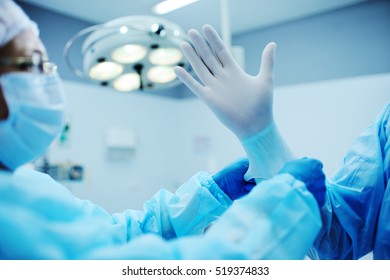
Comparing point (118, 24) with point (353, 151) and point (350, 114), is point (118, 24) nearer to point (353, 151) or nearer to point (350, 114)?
point (353, 151)

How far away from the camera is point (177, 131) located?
389cm

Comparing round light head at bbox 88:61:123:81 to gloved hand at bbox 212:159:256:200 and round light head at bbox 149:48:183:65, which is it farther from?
gloved hand at bbox 212:159:256:200

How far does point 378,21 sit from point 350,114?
82 centimetres

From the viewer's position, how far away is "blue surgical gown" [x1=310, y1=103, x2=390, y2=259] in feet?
3.51

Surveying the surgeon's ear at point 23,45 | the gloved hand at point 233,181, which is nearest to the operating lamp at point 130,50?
the surgeon's ear at point 23,45

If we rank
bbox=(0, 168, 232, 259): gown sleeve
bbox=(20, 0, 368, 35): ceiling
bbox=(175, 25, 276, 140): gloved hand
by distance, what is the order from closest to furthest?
bbox=(0, 168, 232, 259): gown sleeve, bbox=(175, 25, 276, 140): gloved hand, bbox=(20, 0, 368, 35): ceiling

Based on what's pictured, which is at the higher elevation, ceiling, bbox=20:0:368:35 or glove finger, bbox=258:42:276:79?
ceiling, bbox=20:0:368:35

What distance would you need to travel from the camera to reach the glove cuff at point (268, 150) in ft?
3.28

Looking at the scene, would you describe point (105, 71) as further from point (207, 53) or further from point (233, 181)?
point (233, 181)

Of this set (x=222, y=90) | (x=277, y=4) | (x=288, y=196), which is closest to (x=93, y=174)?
(x=277, y=4)

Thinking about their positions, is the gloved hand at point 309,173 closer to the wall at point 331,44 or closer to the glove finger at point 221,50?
the glove finger at point 221,50

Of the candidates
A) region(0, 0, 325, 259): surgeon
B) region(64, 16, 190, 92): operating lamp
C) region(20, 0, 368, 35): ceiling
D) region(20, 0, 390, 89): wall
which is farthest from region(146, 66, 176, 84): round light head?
region(20, 0, 390, 89): wall

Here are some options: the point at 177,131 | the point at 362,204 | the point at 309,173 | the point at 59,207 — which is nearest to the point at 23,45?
the point at 59,207

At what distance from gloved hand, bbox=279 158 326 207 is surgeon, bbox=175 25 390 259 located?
0.13ft
